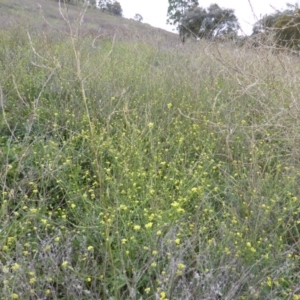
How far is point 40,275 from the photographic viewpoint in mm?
1448

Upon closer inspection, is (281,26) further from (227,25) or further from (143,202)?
(143,202)

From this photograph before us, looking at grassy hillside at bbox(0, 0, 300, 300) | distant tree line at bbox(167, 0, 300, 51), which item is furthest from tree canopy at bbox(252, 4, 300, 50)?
grassy hillside at bbox(0, 0, 300, 300)

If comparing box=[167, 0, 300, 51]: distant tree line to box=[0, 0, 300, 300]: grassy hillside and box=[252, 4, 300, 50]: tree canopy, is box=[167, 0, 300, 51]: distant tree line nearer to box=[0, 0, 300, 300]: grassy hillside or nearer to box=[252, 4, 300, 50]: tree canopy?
box=[252, 4, 300, 50]: tree canopy

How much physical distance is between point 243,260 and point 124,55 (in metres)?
3.76

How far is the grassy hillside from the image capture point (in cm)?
137

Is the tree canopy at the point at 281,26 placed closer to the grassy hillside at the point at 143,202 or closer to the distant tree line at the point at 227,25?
the distant tree line at the point at 227,25

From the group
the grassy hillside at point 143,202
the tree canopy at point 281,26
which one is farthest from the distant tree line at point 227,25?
the grassy hillside at point 143,202

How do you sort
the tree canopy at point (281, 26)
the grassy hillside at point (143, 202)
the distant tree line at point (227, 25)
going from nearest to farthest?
1. the grassy hillside at point (143, 202)
2. the tree canopy at point (281, 26)
3. the distant tree line at point (227, 25)

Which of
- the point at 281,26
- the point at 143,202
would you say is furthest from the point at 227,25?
the point at 143,202

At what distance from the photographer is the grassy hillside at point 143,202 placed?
1.37 m

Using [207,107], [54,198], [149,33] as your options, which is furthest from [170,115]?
[149,33]

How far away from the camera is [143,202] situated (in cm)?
172

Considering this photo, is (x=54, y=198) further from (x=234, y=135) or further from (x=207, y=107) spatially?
(x=207, y=107)

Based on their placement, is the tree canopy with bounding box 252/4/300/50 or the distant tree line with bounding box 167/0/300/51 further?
the distant tree line with bounding box 167/0/300/51
